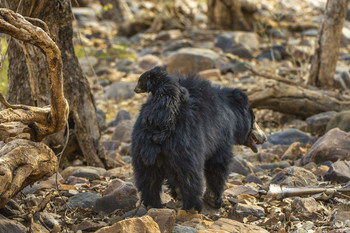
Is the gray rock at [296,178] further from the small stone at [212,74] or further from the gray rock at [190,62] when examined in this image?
the gray rock at [190,62]

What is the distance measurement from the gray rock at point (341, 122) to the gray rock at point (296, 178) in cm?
216

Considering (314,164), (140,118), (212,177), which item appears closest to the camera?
(140,118)

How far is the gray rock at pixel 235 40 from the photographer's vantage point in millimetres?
14766

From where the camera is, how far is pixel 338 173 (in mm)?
5195

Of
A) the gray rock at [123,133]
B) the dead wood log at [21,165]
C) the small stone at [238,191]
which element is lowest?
the gray rock at [123,133]

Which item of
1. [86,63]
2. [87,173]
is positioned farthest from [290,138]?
[86,63]

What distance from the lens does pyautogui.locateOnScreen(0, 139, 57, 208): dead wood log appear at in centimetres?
309

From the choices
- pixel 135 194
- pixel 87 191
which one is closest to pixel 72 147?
pixel 87 191

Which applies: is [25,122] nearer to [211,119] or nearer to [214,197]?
[211,119]

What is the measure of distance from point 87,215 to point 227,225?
4.27ft

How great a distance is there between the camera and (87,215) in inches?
169

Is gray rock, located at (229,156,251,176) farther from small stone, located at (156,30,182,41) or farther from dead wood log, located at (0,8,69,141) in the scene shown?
small stone, located at (156,30,182,41)

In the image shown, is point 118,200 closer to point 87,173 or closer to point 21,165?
point 87,173

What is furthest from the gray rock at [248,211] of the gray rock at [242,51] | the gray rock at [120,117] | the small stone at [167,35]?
the small stone at [167,35]
